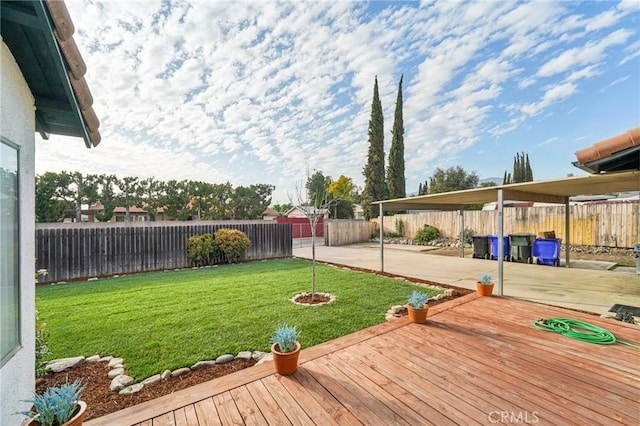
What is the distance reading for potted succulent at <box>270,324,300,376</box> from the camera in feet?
7.89

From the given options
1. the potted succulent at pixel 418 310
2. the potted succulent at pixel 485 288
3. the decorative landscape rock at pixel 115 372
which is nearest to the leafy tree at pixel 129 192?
the decorative landscape rock at pixel 115 372

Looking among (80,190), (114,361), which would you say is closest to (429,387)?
(114,361)

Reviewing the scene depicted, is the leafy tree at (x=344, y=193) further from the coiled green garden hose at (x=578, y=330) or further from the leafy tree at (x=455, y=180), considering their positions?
the coiled green garden hose at (x=578, y=330)

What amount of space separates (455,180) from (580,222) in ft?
45.4

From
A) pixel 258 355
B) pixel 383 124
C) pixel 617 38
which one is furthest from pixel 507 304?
pixel 383 124

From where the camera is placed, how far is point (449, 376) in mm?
2363

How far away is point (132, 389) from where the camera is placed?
7.61ft

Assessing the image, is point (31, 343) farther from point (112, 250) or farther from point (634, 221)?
point (634, 221)

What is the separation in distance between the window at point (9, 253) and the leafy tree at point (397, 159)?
22162mm

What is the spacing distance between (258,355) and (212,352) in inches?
20.9

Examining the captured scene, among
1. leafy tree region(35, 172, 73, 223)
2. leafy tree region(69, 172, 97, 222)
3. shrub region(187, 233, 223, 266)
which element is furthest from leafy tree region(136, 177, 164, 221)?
shrub region(187, 233, 223, 266)

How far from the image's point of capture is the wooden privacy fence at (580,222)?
32.8ft

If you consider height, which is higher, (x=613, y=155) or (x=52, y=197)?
(x=52, y=197)

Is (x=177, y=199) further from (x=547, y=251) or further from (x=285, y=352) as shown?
(x=547, y=251)
